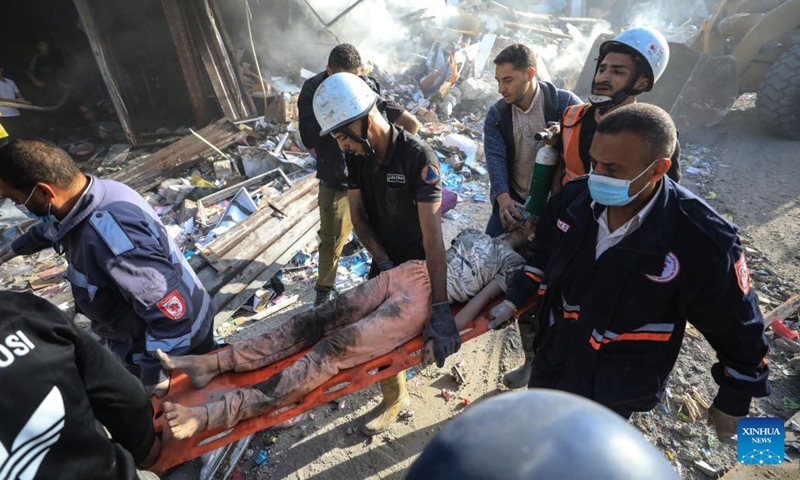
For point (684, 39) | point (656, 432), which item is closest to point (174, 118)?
point (656, 432)

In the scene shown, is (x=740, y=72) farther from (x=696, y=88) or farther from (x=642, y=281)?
(x=642, y=281)

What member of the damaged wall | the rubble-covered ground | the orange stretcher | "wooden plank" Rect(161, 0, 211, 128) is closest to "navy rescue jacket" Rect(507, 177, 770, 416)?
the orange stretcher

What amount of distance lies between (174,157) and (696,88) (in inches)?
360

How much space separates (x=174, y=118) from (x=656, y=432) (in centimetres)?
949

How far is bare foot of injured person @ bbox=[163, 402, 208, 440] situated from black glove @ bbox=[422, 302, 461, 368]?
3.92 ft

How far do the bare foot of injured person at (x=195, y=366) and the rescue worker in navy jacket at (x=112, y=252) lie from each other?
0.06m

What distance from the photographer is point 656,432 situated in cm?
277

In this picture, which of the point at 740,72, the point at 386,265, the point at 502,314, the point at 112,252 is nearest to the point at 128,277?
the point at 112,252

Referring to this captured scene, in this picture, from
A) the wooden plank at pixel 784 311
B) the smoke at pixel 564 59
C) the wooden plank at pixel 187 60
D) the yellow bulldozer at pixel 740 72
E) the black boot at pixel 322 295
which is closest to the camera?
the wooden plank at pixel 784 311

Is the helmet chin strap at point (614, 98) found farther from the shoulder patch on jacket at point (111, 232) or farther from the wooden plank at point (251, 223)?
the wooden plank at point (251, 223)

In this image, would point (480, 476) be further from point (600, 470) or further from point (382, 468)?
point (382, 468)

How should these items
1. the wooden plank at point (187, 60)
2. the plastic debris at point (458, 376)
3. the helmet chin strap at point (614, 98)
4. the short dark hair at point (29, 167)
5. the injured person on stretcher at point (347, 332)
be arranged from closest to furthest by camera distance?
the short dark hair at point (29, 167), the injured person on stretcher at point (347, 332), the helmet chin strap at point (614, 98), the plastic debris at point (458, 376), the wooden plank at point (187, 60)

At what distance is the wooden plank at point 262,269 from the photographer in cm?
414

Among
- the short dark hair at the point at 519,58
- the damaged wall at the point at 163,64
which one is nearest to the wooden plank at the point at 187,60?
the damaged wall at the point at 163,64
